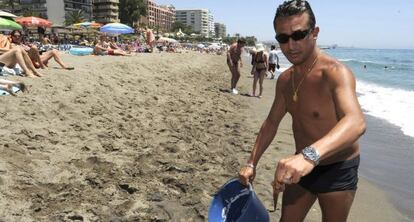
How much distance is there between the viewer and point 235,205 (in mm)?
2307

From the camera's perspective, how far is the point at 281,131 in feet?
26.9

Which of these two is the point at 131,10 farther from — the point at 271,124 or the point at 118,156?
the point at 271,124

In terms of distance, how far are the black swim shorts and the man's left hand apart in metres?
0.67

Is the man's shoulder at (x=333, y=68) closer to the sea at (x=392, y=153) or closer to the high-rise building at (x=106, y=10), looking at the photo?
the sea at (x=392, y=153)

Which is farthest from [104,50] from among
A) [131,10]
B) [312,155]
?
[131,10]

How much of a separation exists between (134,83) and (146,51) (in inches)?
727

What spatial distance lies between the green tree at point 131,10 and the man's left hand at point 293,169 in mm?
107620

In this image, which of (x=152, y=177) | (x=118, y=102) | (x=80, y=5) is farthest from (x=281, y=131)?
(x=80, y=5)

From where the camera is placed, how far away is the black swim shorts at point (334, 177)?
7.47ft

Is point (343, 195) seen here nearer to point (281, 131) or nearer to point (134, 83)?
point (281, 131)

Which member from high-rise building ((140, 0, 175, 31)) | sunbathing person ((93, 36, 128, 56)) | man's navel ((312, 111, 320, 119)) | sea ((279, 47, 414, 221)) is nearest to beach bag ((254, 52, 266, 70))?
sea ((279, 47, 414, 221))

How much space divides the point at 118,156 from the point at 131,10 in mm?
106232

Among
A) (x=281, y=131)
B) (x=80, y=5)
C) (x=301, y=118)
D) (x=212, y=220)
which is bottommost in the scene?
(x=281, y=131)

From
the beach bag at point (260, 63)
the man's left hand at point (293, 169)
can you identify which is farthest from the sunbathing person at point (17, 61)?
the man's left hand at point (293, 169)
